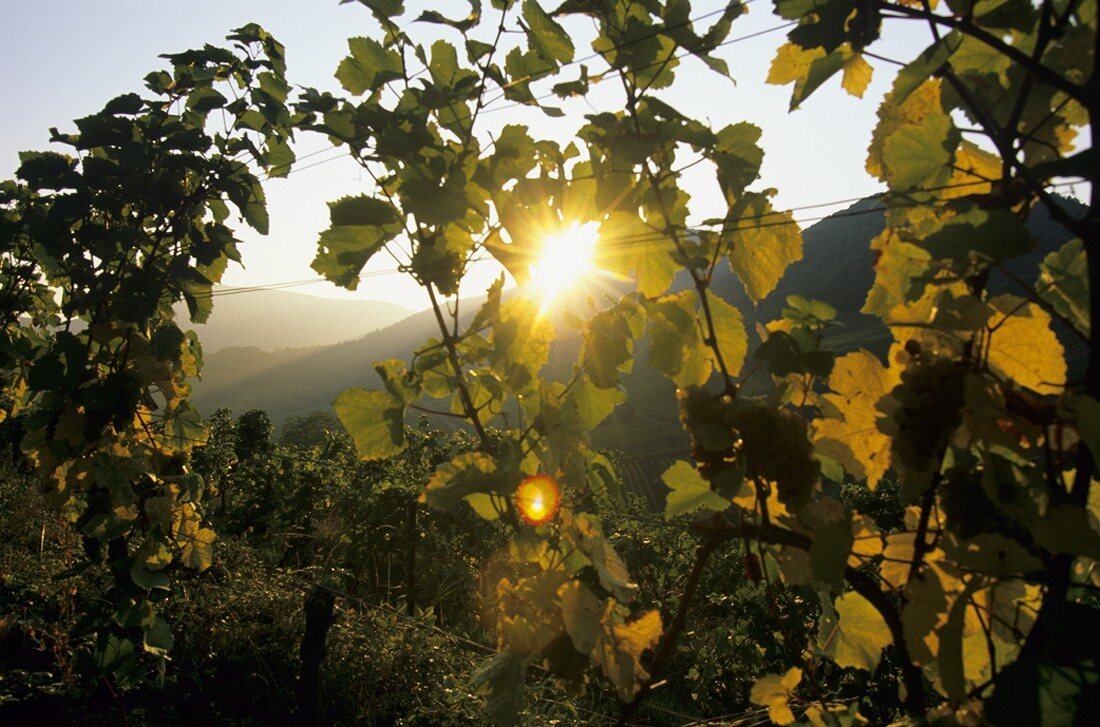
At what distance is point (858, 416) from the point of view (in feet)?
2.93

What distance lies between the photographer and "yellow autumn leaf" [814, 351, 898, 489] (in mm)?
880

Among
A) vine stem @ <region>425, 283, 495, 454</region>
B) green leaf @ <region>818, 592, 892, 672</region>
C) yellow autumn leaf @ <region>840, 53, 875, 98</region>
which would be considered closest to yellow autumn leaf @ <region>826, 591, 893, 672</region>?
green leaf @ <region>818, 592, 892, 672</region>

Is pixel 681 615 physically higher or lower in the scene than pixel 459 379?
lower

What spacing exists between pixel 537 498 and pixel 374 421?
0.38 m

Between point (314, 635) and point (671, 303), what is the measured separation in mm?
3174

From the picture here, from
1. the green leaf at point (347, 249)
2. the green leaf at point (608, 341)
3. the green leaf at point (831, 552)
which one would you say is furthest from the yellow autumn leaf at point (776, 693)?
the green leaf at point (347, 249)

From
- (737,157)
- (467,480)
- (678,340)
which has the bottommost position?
(467,480)

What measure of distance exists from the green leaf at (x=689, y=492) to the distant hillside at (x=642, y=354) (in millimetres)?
339

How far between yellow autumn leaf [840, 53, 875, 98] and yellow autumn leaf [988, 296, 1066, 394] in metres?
0.46

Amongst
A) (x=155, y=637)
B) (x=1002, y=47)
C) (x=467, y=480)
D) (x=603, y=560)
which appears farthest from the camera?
(x=155, y=637)

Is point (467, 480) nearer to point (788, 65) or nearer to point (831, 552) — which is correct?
point (831, 552)

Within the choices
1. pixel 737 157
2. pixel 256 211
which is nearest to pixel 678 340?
pixel 737 157

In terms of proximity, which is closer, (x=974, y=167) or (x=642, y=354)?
(x=974, y=167)

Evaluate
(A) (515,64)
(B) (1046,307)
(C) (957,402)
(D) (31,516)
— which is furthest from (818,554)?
(D) (31,516)
